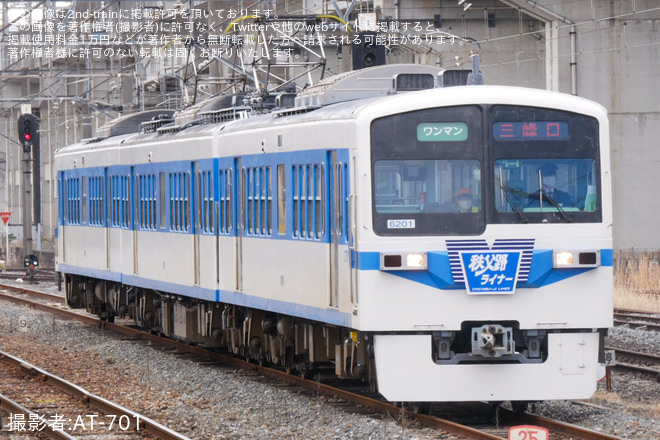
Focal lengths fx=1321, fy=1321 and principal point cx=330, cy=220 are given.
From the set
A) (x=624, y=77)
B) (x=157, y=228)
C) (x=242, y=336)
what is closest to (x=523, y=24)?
(x=624, y=77)

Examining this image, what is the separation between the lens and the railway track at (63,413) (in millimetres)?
11055

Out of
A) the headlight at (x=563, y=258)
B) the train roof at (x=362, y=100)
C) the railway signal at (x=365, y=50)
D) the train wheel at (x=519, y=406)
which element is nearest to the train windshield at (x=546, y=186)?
the headlight at (x=563, y=258)

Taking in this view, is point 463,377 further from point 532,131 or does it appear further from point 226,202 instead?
point 226,202

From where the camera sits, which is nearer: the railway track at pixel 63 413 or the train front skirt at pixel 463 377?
the train front skirt at pixel 463 377

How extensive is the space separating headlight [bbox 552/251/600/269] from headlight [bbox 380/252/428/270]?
42.5 inches

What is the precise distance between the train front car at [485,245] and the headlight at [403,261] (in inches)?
0.4

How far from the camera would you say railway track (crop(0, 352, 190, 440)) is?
11.1 metres


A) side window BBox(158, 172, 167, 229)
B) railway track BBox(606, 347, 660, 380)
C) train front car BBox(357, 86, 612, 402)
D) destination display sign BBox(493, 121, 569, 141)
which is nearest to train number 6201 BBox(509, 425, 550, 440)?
train front car BBox(357, 86, 612, 402)

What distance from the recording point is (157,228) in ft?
60.9

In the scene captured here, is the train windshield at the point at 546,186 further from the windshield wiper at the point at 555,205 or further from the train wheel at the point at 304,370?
the train wheel at the point at 304,370

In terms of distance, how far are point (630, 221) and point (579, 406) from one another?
19.9 metres

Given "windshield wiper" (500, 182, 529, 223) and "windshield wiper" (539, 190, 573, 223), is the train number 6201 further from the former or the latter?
"windshield wiper" (539, 190, 573, 223)

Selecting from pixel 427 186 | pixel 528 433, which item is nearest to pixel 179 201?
pixel 427 186

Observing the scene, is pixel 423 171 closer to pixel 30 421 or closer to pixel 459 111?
pixel 459 111
